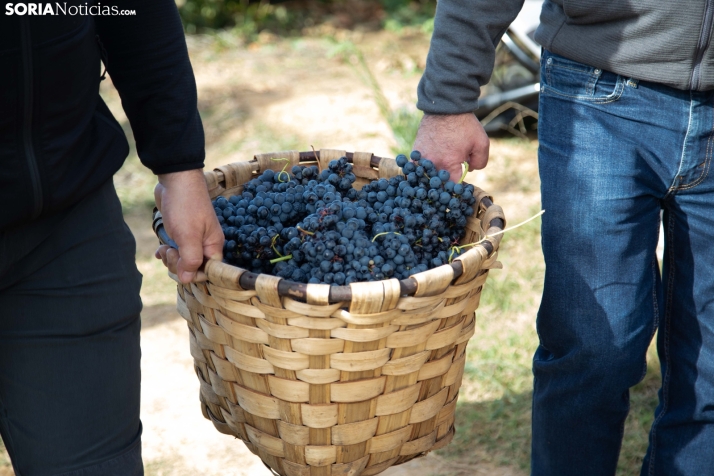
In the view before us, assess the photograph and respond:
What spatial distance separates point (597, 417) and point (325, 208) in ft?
2.30

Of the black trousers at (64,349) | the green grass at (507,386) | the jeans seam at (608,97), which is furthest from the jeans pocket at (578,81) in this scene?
the green grass at (507,386)

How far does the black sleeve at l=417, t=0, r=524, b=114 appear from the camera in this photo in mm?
1376

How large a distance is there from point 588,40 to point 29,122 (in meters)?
0.94

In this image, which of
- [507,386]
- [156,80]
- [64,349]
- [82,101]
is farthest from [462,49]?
[507,386]

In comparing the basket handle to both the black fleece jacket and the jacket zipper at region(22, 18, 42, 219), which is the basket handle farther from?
the jacket zipper at region(22, 18, 42, 219)

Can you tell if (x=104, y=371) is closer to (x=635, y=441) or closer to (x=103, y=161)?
(x=103, y=161)

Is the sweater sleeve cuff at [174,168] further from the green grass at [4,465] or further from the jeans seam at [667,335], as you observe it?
the green grass at [4,465]

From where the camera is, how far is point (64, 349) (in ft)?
3.73

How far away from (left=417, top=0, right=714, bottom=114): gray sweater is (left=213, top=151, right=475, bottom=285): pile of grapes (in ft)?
0.53

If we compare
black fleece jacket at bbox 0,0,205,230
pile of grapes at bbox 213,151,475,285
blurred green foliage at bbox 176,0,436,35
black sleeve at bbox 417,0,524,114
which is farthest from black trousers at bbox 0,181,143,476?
blurred green foliage at bbox 176,0,436,35

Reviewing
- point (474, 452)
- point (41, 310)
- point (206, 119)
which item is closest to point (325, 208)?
point (41, 310)

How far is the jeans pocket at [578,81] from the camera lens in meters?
1.30

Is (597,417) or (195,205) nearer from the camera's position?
(195,205)

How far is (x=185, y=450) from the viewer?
206cm
